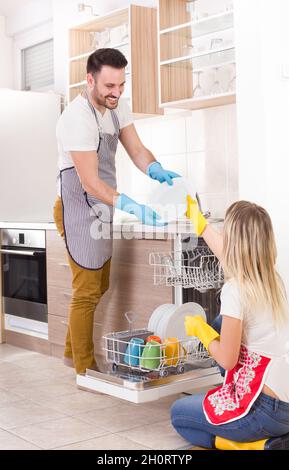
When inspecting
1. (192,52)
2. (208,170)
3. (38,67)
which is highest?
(38,67)

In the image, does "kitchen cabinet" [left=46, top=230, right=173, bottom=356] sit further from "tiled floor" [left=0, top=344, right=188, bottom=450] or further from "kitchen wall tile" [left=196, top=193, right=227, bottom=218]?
"kitchen wall tile" [left=196, top=193, right=227, bottom=218]

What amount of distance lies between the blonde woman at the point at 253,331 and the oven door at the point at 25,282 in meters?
2.01

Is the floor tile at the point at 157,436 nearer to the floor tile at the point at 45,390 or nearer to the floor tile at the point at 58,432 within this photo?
the floor tile at the point at 58,432

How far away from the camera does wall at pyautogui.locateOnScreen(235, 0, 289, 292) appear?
7.75ft

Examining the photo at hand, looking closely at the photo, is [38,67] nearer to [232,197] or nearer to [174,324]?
[232,197]

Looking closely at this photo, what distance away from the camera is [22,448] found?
93.4 inches

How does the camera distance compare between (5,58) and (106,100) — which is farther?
(5,58)

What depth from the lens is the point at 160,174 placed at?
2.89 meters

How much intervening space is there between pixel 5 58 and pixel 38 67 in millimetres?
365

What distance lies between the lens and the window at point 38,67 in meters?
5.33

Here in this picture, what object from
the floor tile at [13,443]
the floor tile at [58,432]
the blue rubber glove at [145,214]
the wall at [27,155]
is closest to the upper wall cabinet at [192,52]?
the blue rubber glove at [145,214]

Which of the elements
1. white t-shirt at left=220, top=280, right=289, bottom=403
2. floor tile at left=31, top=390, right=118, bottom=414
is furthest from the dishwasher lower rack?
white t-shirt at left=220, top=280, right=289, bottom=403

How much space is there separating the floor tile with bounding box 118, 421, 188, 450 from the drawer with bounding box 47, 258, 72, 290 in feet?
4.35

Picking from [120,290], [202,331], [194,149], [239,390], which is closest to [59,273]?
[120,290]
